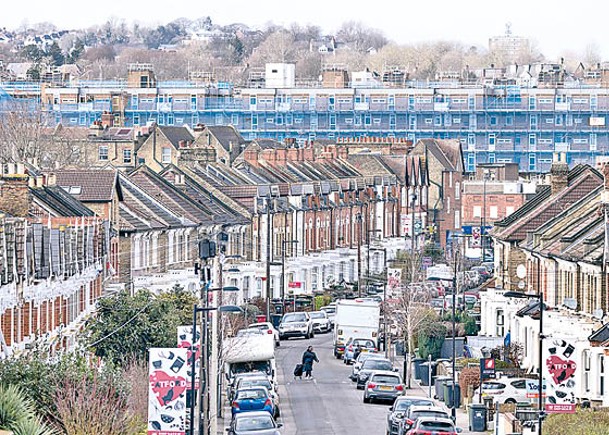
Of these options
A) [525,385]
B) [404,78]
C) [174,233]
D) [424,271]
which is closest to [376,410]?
[525,385]

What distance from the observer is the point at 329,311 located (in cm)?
9488

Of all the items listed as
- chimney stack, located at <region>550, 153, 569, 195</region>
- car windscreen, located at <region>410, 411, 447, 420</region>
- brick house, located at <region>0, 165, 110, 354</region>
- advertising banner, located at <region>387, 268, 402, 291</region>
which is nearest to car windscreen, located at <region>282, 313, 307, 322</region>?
advertising banner, located at <region>387, 268, 402, 291</region>

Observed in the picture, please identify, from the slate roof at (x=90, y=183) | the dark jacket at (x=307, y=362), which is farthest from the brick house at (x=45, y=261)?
the dark jacket at (x=307, y=362)

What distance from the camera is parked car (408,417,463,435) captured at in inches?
1756

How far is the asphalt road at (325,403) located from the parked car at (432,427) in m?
5.15

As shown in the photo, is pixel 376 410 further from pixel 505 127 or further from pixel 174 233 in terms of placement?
pixel 505 127

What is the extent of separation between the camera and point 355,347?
75.7 meters

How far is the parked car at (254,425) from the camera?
145 ft

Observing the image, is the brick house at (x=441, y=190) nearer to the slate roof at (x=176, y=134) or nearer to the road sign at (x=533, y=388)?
the slate roof at (x=176, y=134)

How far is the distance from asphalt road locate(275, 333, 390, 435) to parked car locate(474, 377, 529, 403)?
3.07 meters

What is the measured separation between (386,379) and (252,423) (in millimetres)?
15199

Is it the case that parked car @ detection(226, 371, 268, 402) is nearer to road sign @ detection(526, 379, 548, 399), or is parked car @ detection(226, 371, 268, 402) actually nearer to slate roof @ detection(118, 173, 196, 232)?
road sign @ detection(526, 379, 548, 399)

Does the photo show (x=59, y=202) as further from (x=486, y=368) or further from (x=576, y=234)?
(x=576, y=234)

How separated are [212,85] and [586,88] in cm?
3682
